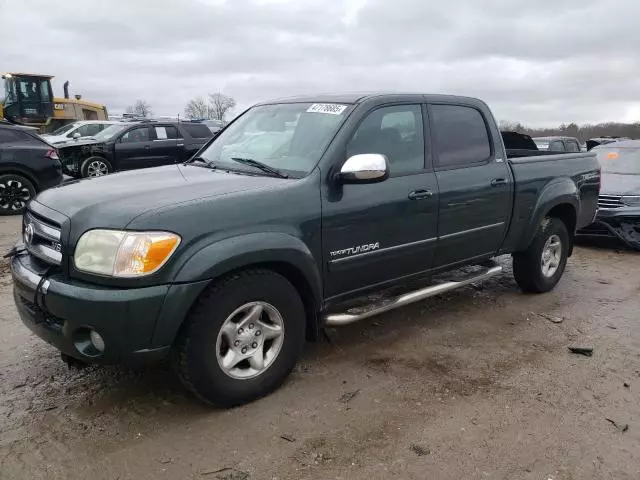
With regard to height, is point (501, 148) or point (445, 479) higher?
point (501, 148)

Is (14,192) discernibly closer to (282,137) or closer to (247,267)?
(282,137)

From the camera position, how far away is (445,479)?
2.60 meters

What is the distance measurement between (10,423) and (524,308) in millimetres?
4155

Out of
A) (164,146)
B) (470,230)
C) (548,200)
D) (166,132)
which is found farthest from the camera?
(166,132)

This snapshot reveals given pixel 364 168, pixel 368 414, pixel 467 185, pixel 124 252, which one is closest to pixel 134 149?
pixel 467 185

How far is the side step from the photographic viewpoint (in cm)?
350

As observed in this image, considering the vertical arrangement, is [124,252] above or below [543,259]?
above

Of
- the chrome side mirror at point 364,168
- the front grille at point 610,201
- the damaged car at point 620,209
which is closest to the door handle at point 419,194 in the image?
the chrome side mirror at point 364,168

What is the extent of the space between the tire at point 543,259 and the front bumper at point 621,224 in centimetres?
250

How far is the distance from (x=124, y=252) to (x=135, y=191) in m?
0.57

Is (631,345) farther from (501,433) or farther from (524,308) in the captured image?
(501,433)

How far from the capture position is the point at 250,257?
300cm

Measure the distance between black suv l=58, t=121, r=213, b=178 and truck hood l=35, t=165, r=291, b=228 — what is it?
10074 millimetres

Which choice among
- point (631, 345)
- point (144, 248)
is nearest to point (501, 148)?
point (631, 345)
